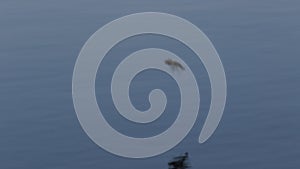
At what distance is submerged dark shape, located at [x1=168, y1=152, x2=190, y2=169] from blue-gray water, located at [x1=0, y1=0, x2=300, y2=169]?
0.03m

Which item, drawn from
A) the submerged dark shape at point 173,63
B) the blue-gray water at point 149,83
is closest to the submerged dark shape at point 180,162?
the blue-gray water at point 149,83

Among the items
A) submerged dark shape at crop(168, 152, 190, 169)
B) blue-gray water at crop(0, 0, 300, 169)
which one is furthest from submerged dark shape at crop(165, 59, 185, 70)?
submerged dark shape at crop(168, 152, 190, 169)

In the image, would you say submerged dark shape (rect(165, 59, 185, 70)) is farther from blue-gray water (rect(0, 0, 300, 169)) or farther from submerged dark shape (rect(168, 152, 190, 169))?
submerged dark shape (rect(168, 152, 190, 169))

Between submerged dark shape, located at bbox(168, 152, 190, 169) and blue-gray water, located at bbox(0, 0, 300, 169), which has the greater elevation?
blue-gray water, located at bbox(0, 0, 300, 169)

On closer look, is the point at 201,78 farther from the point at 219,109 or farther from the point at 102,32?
the point at 102,32

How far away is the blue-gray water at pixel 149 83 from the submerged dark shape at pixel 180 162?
0.03m

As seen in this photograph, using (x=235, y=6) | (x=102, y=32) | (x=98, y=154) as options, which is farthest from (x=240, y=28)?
(x=98, y=154)

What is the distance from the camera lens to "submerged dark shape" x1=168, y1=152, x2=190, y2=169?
2689 millimetres

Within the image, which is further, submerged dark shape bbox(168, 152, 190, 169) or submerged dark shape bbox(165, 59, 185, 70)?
submerged dark shape bbox(168, 152, 190, 169)

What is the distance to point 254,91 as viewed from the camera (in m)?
2.66

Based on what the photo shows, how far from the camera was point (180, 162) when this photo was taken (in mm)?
2701

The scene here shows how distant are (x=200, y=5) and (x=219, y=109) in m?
0.39

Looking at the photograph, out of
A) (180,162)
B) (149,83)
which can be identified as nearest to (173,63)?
(149,83)

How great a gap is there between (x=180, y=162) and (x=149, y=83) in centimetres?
34
